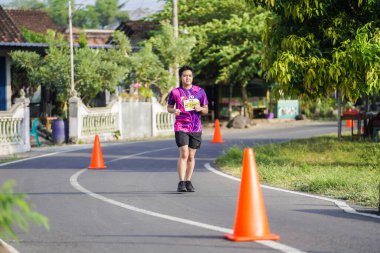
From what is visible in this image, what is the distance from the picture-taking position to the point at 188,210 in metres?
10.5

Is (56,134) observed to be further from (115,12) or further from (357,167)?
(115,12)

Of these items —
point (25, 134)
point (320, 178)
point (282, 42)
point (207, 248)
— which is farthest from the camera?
point (25, 134)

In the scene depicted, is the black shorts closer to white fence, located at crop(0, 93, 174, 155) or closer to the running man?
the running man

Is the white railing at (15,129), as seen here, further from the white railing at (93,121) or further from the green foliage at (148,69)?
the green foliage at (148,69)

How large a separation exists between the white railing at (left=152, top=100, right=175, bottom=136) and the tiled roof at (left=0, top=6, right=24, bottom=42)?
5937 millimetres

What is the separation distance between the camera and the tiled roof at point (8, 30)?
3133 cm

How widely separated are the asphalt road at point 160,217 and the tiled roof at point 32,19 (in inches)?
1352

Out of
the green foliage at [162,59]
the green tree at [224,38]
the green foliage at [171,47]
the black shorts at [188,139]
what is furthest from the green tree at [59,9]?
the black shorts at [188,139]

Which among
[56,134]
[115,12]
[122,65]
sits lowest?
[56,134]

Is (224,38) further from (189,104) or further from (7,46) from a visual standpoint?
(189,104)

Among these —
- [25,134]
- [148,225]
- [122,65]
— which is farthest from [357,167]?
[122,65]

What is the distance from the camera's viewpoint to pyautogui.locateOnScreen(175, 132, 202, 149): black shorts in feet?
41.2

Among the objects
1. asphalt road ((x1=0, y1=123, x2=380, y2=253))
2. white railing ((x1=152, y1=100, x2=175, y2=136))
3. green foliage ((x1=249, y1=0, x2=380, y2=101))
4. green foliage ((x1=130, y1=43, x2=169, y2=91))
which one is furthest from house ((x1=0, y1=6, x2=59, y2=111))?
asphalt road ((x1=0, y1=123, x2=380, y2=253))

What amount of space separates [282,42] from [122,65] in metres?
17.6
